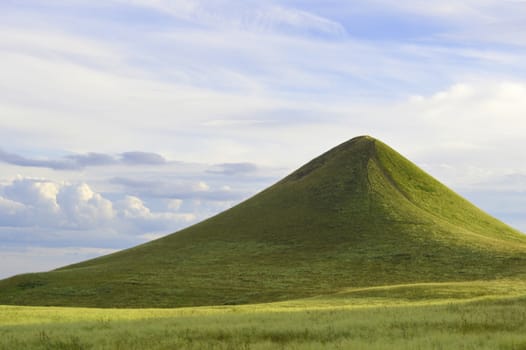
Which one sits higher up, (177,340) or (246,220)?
(246,220)

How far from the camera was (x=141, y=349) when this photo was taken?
2297 cm

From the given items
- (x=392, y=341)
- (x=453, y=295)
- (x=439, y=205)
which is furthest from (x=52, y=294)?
(x=439, y=205)

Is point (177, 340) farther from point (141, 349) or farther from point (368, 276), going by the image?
point (368, 276)

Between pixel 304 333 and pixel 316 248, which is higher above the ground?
pixel 316 248

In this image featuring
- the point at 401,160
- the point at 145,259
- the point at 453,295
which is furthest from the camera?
the point at 401,160

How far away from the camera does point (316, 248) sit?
4161 inches

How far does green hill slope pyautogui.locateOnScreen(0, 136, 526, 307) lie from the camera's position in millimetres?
81438

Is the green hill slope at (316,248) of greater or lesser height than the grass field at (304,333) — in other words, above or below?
above

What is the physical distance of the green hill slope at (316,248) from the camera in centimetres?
8144

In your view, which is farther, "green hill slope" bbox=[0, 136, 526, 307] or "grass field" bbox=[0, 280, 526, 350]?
"green hill slope" bbox=[0, 136, 526, 307]

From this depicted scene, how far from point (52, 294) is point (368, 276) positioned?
3895 centimetres

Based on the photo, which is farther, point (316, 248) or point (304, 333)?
point (316, 248)

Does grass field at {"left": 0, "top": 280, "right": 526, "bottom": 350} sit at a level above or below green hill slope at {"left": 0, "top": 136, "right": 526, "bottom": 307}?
below

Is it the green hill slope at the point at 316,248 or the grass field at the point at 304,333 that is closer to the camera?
the grass field at the point at 304,333
